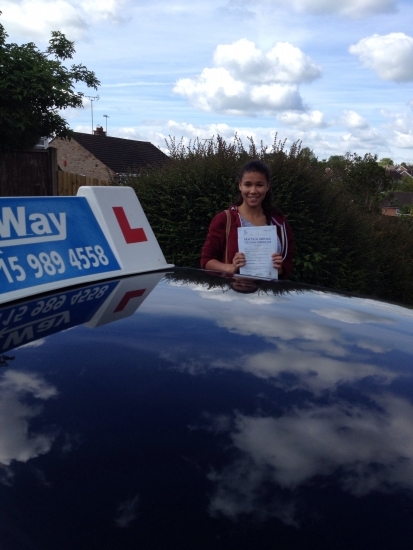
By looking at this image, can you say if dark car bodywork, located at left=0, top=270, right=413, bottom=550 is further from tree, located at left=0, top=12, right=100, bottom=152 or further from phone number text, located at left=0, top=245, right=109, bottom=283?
tree, located at left=0, top=12, right=100, bottom=152

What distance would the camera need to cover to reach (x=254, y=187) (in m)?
3.73

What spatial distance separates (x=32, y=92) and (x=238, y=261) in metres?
12.1

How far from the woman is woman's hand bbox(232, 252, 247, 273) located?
205mm

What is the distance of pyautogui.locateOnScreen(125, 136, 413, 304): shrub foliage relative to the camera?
6.74 m

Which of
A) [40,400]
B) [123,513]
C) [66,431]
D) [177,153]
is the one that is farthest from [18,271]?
[177,153]

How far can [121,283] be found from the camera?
2324mm

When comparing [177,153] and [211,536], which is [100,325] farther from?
[177,153]

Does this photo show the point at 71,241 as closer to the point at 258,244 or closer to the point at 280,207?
the point at 258,244

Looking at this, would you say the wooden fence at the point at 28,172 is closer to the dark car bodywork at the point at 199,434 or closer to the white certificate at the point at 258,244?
the white certificate at the point at 258,244

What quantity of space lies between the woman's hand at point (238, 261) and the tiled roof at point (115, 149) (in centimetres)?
3543

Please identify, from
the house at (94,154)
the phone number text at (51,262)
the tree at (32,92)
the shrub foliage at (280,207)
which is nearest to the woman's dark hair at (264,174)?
the phone number text at (51,262)

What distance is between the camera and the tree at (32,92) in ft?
45.1

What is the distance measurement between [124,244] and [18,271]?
2.38ft

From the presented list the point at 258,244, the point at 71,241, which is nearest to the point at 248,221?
the point at 258,244
